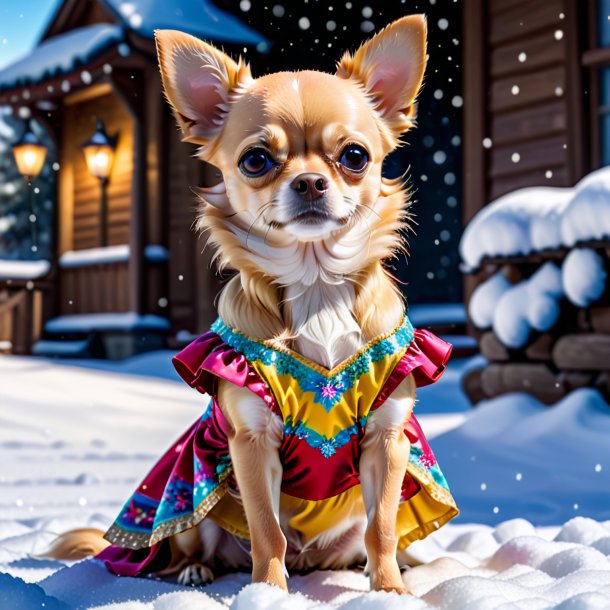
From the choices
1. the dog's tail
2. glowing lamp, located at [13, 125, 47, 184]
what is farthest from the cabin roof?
the dog's tail

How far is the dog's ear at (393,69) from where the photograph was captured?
1.91 m

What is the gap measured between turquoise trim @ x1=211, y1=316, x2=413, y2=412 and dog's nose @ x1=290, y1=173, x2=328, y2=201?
0.36 m

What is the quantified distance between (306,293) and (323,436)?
12.9 inches

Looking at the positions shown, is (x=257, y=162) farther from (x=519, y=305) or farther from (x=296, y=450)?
(x=519, y=305)

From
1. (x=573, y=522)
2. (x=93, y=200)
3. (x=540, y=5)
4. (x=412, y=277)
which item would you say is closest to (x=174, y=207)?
(x=93, y=200)

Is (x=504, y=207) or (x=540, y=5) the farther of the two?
(x=540, y=5)

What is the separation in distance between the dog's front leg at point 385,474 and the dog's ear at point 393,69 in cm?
66

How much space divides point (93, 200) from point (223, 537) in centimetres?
861

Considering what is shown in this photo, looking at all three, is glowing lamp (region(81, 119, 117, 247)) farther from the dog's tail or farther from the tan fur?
the tan fur

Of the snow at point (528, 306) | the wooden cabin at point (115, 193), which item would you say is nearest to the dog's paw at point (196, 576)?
the snow at point (528, 306)

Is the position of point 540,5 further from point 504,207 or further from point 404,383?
point 404,383

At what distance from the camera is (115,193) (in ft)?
32.3

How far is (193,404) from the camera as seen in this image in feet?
19.5

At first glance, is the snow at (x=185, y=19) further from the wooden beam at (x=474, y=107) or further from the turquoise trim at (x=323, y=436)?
the turquoise trim at (x=323, y=436)
